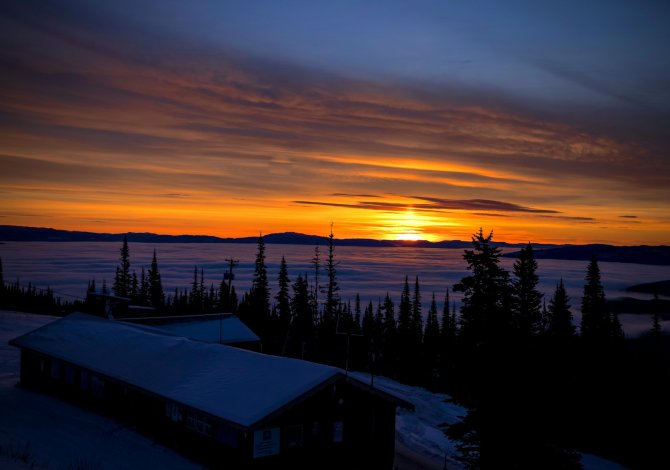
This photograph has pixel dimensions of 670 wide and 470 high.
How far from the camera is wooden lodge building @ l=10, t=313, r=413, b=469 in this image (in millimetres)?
17219

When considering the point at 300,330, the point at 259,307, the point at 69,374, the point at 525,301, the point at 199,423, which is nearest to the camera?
the point at 199,423

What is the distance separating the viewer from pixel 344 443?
62.8 ft

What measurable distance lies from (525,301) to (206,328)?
19303mm

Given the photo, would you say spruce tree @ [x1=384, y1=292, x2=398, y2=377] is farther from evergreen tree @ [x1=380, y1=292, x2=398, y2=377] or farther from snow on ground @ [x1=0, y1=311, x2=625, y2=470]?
snow on ground @ [x1=0, y1=311, x2=625, y2=470]

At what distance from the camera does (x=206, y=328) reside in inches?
1388

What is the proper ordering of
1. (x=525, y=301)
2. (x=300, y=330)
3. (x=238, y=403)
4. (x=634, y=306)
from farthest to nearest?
(x=634, y=306)
(x=300, y=330)
(x=525, y=301)
(x=238, y=403)

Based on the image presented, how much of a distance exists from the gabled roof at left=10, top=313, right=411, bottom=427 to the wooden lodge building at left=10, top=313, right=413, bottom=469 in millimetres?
41

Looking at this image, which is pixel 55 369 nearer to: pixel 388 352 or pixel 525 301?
pixel 525 301

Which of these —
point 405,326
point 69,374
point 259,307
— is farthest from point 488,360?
point 405,326

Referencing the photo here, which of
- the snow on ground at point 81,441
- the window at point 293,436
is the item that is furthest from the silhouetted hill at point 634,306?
the window at point 293,436

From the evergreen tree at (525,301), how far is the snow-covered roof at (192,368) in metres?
8.75

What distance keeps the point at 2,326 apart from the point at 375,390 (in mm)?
44600

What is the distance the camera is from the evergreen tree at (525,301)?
22942 mm

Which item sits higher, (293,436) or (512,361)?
(512,361)
